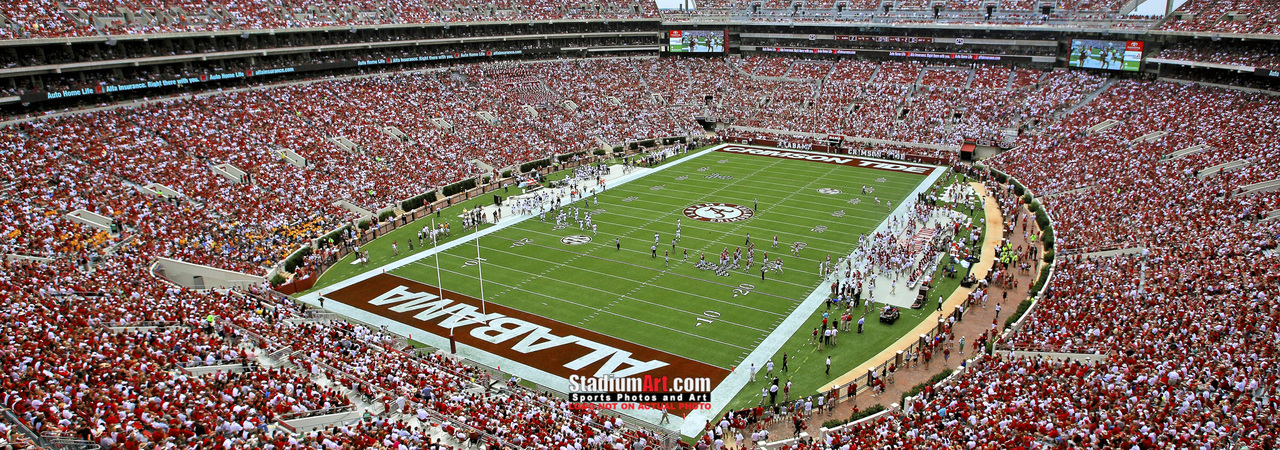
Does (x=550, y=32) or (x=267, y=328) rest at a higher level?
(x=550, y=32)

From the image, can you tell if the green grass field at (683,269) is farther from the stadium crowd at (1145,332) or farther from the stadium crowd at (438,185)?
the stadium crowd at (1145,332)

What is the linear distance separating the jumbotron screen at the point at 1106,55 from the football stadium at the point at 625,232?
181 mm

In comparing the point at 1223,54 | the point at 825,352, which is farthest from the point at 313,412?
the point at 1223,54

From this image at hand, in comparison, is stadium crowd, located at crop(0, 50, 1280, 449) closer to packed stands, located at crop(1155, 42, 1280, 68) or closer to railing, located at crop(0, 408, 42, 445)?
railing, located at crop(0, 408, 42, 445)

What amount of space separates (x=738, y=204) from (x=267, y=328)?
2259 centimetres

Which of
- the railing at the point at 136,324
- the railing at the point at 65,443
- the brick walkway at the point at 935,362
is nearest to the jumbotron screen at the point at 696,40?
the brick walkway at the point at 935,362

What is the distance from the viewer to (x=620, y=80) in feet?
202

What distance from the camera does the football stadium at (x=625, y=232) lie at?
51.0ft

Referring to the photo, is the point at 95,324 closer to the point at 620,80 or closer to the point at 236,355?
the point at 236,355

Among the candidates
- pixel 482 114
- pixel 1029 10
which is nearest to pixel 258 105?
pixel 482 114

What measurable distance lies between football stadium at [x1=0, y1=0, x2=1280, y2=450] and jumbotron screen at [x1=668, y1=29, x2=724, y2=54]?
5.30m

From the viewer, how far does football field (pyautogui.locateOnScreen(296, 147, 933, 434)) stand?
875 inches

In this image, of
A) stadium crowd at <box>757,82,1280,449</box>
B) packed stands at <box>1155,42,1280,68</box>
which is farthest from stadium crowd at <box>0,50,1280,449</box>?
packed stands at <box>1155,42,1280,68</box>

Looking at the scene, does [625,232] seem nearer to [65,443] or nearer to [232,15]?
[65,443]
